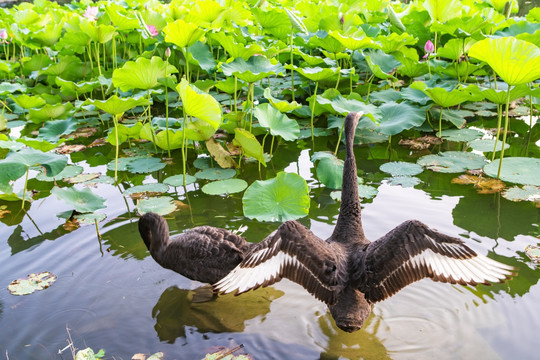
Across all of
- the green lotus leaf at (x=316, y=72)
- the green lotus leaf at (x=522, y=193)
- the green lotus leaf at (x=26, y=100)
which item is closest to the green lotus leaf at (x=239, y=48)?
the green lotus leaf at (x=316, y=72)

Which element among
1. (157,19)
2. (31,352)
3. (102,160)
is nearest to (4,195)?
(102,160)

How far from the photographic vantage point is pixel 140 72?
457cm

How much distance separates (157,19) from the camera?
20.2 feet

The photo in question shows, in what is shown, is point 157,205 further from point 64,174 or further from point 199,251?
point 64,174

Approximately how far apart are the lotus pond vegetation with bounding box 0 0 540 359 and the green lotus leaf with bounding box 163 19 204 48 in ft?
0.07

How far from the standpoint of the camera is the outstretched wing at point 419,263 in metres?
2.34

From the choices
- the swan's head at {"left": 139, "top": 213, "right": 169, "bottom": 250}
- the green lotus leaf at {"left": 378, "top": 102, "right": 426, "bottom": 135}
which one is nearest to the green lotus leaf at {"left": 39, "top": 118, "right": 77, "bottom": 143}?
the swan's head at {"left": 139, "top": 213, "right": 169, "bottom": 250}

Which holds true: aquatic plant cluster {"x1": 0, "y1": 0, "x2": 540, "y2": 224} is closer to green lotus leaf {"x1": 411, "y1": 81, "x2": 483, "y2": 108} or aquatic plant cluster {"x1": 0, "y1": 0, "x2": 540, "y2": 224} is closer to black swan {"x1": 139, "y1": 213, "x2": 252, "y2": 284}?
green lotus leaf {"x1": 411, "y1": 81, "x2": 483, "y2": 108}

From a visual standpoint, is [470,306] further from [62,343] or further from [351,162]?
[62,343]

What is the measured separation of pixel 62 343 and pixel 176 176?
216 cm

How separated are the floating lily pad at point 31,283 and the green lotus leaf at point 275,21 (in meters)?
4.18

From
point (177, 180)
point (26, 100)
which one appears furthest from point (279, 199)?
point (26, 100)

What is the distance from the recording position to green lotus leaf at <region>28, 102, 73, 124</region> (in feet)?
19.0

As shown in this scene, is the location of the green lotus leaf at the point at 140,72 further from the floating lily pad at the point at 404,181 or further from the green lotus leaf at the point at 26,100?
the floating lily pad at the point at 404,181
